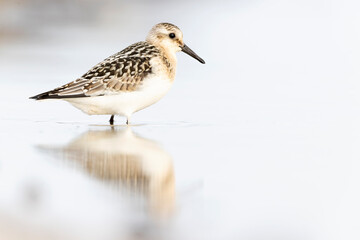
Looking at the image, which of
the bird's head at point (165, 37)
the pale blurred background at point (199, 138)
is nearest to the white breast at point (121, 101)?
the pale blurred background at point (199, 138)

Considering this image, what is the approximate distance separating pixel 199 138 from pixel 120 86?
3.86 feet

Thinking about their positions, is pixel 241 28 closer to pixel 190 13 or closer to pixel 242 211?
pixel 190 13

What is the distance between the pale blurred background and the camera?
14.3ft

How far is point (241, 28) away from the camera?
13648 millimetres

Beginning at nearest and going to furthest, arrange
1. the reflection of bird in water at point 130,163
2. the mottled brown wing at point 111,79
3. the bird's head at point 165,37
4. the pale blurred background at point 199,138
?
the pale blurred background at point 199,138, the reflection of bird in water at point 130,163, the mottled brown wing at point 111,79, the bird's head at point 165,37

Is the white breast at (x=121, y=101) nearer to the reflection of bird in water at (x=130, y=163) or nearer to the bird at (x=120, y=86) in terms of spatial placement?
the bird at (x=120, y=86)

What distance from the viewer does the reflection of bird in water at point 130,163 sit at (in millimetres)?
4777

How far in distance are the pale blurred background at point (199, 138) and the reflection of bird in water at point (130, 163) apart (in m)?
0.01

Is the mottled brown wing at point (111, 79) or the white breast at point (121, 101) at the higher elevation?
the mottled brown wing at point (111, 79)

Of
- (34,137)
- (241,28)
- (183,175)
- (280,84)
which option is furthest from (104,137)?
(241,28)

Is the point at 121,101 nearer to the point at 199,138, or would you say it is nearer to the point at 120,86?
the point at 120,86

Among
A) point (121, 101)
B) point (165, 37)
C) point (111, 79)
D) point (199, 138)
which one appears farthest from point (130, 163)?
point (165, 37)

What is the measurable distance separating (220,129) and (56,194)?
2777 mm

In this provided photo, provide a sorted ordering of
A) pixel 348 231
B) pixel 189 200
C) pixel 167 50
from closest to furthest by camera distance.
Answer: pixel 348 231 → pixel 189 200 → pixel 167 50
